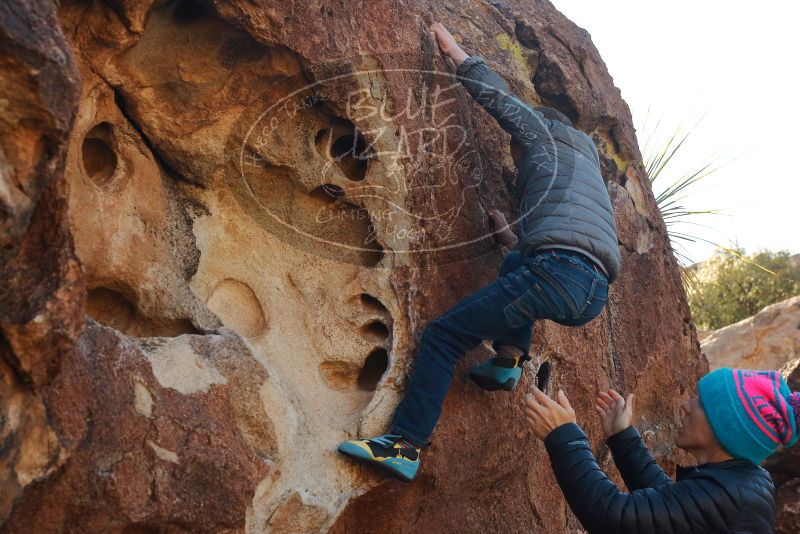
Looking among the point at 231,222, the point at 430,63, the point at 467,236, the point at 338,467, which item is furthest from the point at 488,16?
the point at 338,467

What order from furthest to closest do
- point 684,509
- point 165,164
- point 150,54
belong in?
point 165,164, point 150,54, point 684,509

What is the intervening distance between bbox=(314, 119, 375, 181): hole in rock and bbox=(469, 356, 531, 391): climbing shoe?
46.3 inches

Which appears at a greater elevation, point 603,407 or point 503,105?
point 503,105

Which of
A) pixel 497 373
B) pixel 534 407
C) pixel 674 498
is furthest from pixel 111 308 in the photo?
pixel 674 498

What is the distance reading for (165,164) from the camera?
4141mm

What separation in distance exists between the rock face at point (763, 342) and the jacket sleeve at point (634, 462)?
29.7 feet

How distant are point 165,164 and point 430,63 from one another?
5.40 feet

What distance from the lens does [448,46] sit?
479cm

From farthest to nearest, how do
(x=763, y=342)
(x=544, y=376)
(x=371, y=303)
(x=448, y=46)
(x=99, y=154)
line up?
1. (x=763, y=342)
2. (x=544, y=376)
3. (x=448, y=46)
4. (x=371, y=303)
5. (x=99, y=154)

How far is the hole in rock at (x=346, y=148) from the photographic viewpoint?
14.3 feet

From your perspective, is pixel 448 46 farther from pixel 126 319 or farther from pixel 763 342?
pixel 763 342

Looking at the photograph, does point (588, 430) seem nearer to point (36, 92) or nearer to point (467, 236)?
point (467, 236)

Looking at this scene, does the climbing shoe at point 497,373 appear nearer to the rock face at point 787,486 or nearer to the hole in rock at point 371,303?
the hole in rock at point 371,303

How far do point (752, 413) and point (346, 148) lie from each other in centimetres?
248
